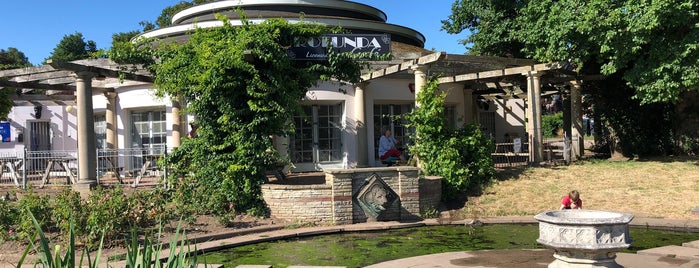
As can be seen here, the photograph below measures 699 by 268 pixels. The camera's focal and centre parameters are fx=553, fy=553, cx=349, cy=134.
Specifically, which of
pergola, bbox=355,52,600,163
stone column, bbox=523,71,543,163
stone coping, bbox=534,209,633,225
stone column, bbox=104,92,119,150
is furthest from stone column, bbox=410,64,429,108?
stone column, bbox=104,92,119,150

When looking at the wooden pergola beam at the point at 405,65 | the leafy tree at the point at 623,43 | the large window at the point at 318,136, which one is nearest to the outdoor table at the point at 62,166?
the large window at the point at 318,136

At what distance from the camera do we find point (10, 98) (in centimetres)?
2008

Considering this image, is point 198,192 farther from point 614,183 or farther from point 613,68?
point 613,68

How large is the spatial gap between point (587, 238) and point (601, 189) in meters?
7.56

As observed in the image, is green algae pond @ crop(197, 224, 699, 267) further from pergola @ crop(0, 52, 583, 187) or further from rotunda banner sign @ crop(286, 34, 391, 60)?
pergola @ crop(0, 52, 583, 187)

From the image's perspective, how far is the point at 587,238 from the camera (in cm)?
555

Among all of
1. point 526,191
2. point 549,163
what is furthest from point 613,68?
point 526,191

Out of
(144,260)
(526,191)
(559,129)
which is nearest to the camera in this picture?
(144,260)

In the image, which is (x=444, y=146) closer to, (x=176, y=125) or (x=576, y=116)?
(x=576, y=116)

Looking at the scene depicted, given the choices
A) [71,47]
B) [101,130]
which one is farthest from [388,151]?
[71,47]

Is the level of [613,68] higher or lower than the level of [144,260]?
higher

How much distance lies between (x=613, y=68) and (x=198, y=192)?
34.7 ft

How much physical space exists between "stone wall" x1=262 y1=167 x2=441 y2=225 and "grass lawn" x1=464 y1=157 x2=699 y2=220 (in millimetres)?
1448

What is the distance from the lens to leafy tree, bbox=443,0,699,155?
12.8 m
